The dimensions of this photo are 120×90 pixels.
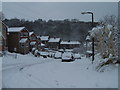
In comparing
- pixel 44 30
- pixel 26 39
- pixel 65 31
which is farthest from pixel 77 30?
pixel 26 39

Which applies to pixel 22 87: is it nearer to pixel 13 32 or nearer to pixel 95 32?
pixel 95 32

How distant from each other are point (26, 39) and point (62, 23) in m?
70.4

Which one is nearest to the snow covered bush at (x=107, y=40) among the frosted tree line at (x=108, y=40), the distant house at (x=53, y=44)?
the frosted tree line at (x=108, y=40)

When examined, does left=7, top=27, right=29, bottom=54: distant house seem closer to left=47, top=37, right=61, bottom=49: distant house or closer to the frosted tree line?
left=47, top=37, right=61, bottom=49: distant house

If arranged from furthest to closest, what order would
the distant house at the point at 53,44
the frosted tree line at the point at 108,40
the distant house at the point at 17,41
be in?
1. the distant house at the point at 53,44
2. the distant house at the point at 17,41
3. the frosted tree line at the point at 108,40

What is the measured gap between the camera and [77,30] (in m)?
119

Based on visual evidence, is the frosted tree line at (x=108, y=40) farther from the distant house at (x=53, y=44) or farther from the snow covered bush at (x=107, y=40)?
the distant house at (x=53, y=44)

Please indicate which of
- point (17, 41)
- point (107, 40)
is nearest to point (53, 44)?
point (17, 41)

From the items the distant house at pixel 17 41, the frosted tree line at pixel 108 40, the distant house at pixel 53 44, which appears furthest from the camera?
the distant house at pixel 53 44

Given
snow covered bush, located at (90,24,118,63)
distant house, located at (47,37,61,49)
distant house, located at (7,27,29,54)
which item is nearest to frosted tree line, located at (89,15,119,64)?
snow covered bush, located at (90,24,118,63)

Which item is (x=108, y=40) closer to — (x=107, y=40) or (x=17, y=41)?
(x=107, y=40)

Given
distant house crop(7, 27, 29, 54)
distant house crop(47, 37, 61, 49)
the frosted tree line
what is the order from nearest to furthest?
the frosted tree line, distant house crop(7, 27, 29, 54), distant house crop(47, 37, 61, 49)

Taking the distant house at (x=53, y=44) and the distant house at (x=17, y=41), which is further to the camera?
the distant house at (x=53, y=44)

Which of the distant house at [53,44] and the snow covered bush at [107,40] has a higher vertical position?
the snow covered bush at [107,40]
